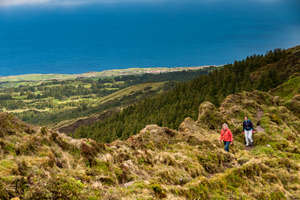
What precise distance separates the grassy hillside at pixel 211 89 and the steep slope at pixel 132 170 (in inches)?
3599

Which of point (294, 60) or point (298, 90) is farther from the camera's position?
point (294, 60)

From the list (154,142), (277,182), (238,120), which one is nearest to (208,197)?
(277,182)

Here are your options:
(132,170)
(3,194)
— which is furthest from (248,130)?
(3,194)

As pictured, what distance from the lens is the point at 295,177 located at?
60.7ft

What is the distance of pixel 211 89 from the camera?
136875 millimetres

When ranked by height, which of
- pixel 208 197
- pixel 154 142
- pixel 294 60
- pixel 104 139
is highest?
pixel 294 60

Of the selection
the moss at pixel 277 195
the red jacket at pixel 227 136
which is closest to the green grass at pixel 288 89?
the red jacket at pixel 227 136

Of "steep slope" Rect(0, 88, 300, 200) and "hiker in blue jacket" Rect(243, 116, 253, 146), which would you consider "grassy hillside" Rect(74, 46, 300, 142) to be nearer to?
"hiker in blue jacket" Rect(243, 116, 253, 146)

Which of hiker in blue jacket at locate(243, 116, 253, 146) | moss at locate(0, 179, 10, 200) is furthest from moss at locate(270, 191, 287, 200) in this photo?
moss at locate(0, 179, 10, 200)

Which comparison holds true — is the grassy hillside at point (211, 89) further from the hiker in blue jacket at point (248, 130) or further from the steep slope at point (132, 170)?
the steep slope at point (132, 170)

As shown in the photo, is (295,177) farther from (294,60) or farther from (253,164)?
(294,60)

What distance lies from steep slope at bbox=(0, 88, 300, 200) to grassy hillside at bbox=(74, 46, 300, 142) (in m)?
91.4

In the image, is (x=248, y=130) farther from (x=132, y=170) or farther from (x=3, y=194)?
(x=3, y=194)

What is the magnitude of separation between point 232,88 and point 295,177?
114 m
